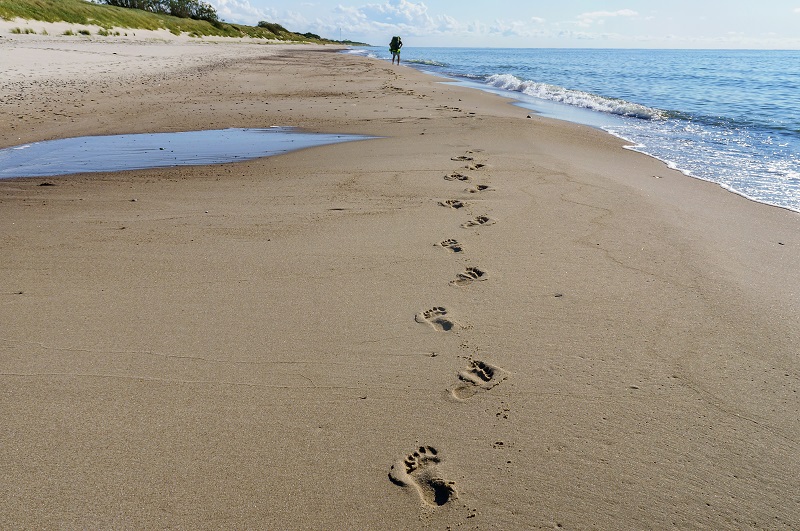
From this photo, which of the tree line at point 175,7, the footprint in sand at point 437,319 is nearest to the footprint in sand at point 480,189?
the footprint in sand at point 437,319

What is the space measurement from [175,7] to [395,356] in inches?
2644

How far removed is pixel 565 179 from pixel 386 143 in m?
2.76

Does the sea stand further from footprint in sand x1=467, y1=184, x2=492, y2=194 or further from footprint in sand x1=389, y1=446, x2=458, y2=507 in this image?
footprint in sand x1=389, y1=446, x2=458, y2=507

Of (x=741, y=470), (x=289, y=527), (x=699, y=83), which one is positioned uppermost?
(x=699, y=83)

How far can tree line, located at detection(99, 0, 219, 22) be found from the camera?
55.3 meters

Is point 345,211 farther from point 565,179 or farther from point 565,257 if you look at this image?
point 565,179

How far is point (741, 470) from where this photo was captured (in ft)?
6.39

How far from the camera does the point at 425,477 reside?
6.22ft

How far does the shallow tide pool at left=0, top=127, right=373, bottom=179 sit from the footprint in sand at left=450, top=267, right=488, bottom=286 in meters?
4.04

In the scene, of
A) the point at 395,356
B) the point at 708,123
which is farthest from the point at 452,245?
the point at 708,123

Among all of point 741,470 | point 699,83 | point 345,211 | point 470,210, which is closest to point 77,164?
point 345,211

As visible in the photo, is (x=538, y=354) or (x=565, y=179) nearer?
(x=538, y=354)

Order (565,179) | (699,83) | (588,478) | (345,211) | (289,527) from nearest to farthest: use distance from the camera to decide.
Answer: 1. (289,527)
2. (588,478)
3. (345,211)
4. (565,179)
5. (699,83)

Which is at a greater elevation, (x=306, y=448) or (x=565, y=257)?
(x=565, y=257)
